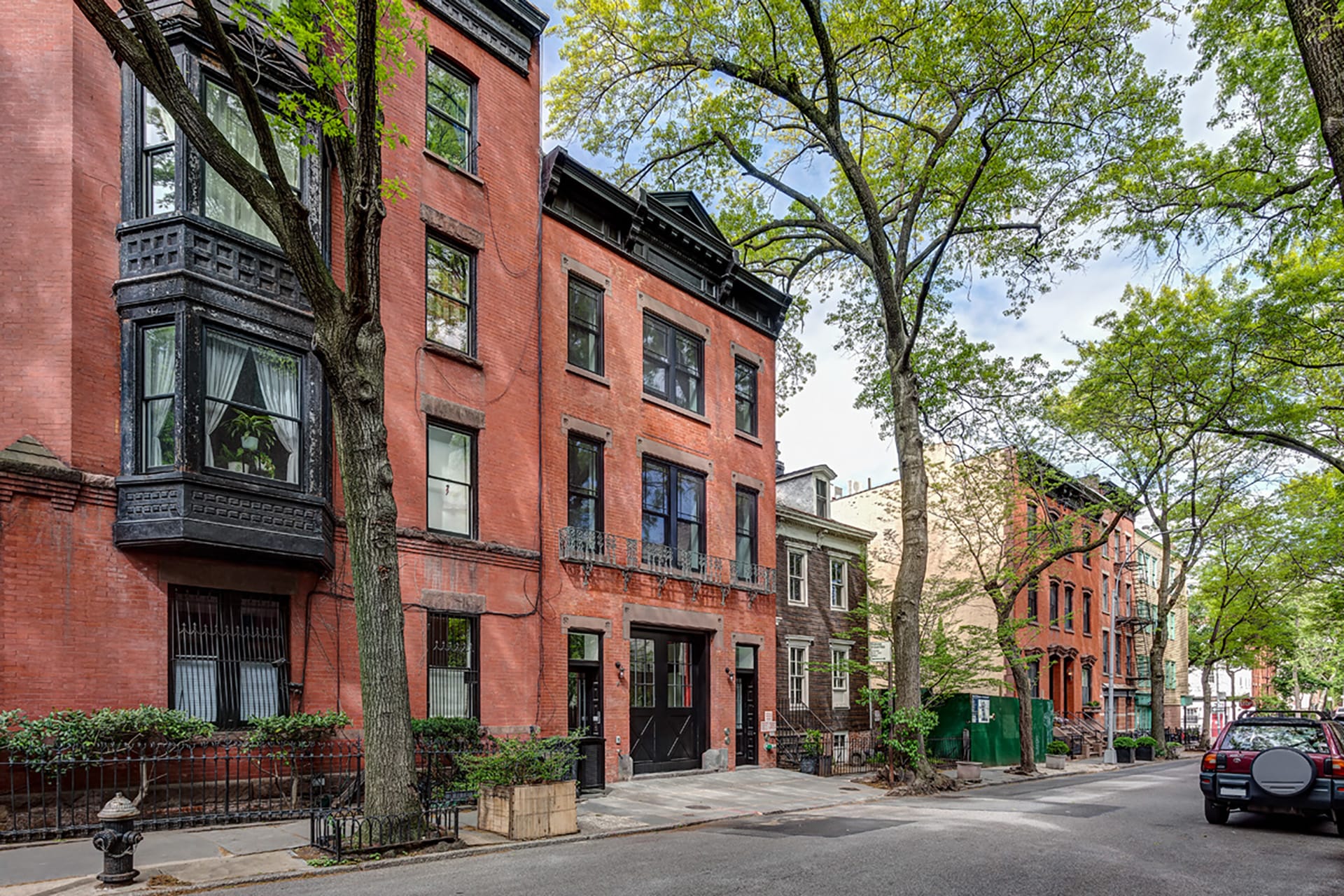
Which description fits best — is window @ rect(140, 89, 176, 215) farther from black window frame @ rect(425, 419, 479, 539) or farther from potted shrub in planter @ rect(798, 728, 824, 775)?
potted shrub in planter @ rect(798, 728, 824, 775)

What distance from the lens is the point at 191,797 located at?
12281 millimetres

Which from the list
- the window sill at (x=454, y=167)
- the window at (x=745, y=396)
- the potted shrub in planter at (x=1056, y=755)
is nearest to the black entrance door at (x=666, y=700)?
the window at (x=745, y=396)

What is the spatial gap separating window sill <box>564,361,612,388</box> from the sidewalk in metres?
8.35

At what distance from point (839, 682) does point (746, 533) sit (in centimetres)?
670

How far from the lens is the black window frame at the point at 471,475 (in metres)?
17.1

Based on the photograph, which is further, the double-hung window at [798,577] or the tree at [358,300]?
the double-hung window at [798,577]

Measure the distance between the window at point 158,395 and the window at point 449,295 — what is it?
4.80 metres

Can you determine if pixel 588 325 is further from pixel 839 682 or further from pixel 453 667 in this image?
pixel 839 682

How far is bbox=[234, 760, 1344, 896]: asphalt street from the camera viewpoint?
909cm

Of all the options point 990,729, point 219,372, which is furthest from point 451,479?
point 990,729

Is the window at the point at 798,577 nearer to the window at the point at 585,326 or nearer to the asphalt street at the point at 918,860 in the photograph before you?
the window at the point at 585,326

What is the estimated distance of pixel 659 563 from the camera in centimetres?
2203

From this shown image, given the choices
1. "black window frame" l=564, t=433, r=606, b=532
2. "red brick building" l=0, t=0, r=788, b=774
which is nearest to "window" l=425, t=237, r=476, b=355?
"red brick building" l=0, t=0, r=788, b=774

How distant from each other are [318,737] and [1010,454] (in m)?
23.6
